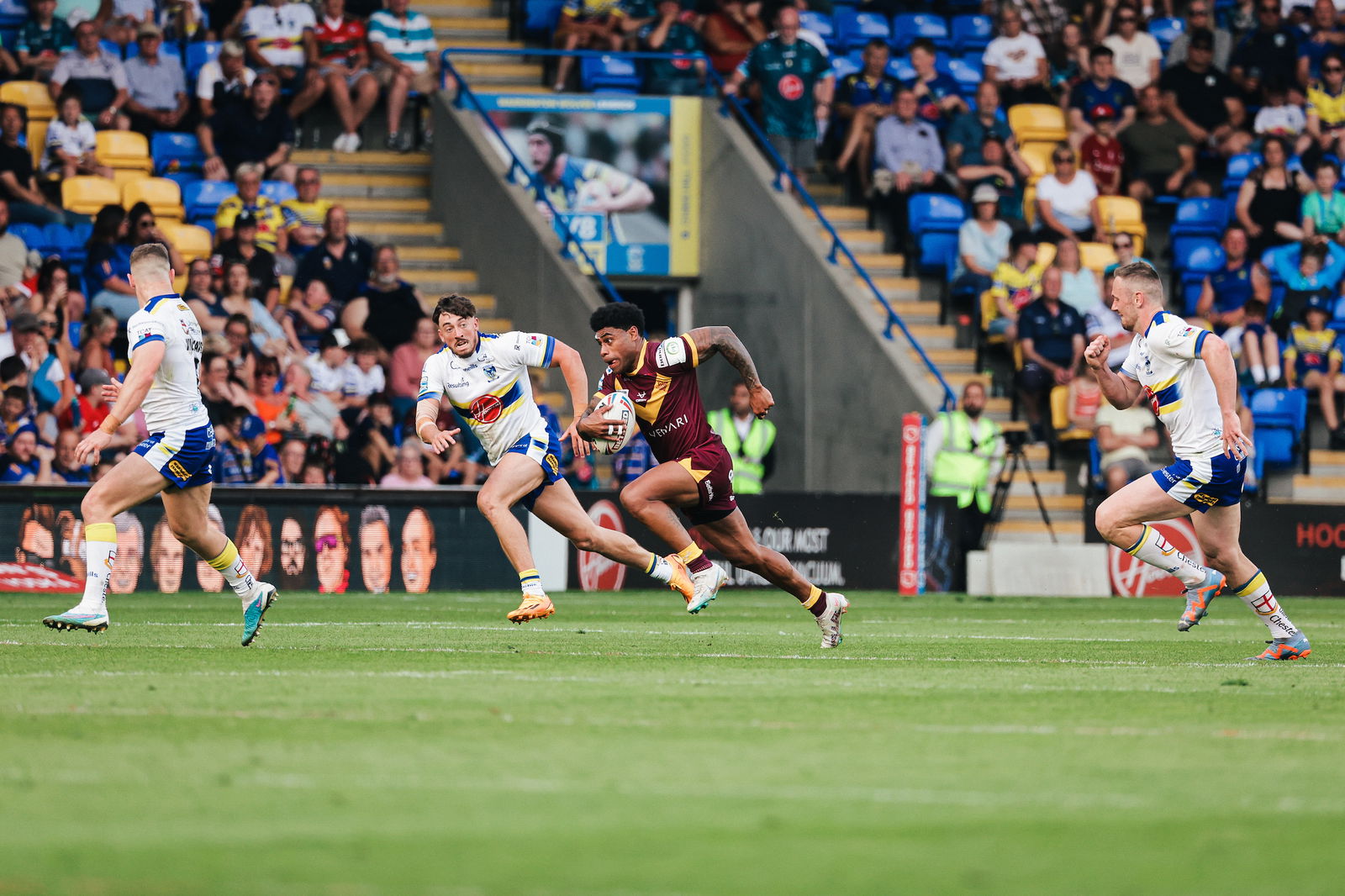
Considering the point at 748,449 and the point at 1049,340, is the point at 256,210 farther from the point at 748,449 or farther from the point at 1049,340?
the point at 1049,340

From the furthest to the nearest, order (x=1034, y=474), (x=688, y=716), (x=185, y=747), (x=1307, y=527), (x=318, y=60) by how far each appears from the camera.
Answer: (x=318, y=60)
(x=1034, y=474)
(x=1307, y=527)
(x=688, y=716)
(x=185, y=747)

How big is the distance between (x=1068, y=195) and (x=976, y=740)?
19635 millimetres

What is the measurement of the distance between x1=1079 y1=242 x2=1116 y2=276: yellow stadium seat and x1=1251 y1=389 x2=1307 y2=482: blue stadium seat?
2669mm

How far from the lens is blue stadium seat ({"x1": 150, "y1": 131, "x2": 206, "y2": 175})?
2417 centimetres

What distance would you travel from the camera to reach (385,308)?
Result: 22.8 m

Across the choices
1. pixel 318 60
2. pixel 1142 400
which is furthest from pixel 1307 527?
pixel 318 60

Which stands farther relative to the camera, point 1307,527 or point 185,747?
point 1307,527

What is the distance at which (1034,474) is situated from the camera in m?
24.0

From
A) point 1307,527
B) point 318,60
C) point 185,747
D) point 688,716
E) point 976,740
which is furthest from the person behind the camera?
point 318,60

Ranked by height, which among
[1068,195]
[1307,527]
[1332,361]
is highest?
[1068,195]

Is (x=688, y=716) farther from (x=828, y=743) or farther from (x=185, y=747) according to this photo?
(x=185, y=747)

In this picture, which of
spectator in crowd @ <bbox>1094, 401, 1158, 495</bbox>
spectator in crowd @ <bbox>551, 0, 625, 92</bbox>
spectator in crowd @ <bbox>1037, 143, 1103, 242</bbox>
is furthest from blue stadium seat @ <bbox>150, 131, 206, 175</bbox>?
spectator in crowd @ <bbox>1094, 401, 1158, 495</bbox>

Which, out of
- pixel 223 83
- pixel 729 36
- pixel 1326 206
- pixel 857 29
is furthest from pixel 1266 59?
pixel 223 83

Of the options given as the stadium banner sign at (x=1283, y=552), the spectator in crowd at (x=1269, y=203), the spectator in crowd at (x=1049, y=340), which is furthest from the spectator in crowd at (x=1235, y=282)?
the stadium banner sign at (x=1283, y=552)
